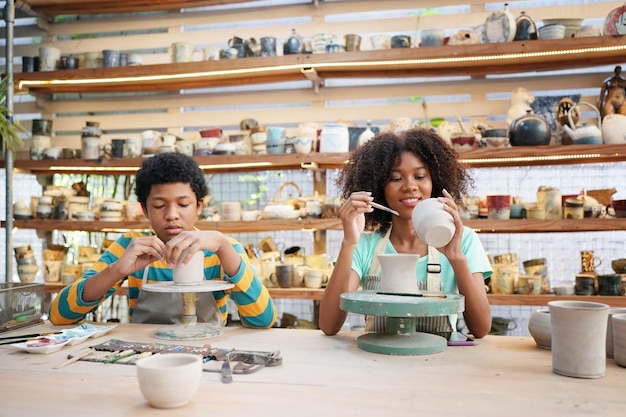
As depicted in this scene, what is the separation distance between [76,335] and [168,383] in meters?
0.78

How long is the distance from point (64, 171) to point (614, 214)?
3713mm

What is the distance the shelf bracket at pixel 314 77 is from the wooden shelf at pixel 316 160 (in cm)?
56

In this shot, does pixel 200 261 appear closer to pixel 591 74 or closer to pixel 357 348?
pixel 357 348

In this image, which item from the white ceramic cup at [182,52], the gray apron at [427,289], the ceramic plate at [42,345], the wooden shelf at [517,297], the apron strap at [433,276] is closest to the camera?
the ceramic plate at [42,345]

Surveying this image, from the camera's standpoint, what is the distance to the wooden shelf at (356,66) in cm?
330

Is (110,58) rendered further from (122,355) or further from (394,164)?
(122,355)

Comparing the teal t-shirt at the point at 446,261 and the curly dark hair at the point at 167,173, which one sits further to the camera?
the curly dark hair at the point at 167,173

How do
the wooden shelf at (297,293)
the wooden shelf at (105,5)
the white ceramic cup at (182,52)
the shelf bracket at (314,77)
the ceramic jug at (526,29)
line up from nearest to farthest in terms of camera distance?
the ceramic jug at (526,29) < the wooden shelf at (297,293) < the shelf bracket at (314,77) < the white ceramic cup at (182,52) < the wooden shelf at (105,5)

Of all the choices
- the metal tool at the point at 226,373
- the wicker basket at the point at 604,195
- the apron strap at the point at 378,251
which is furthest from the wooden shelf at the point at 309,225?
the metal tool at the point at 226,373

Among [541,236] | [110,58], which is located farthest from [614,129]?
[110,58]

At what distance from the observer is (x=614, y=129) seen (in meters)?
3.16

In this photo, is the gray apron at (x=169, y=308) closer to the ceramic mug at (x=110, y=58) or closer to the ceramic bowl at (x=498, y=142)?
the ceramic bowl at (x=498, y=142)

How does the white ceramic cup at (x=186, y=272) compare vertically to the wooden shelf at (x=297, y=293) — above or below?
above

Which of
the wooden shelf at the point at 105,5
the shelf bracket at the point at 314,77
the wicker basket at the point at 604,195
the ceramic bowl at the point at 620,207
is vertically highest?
the wooden shelf at the point at 105,5
